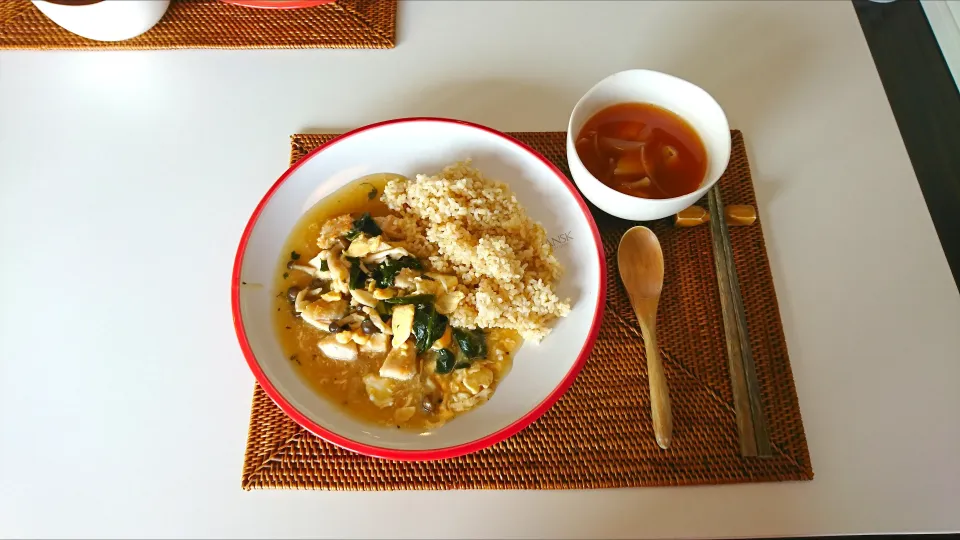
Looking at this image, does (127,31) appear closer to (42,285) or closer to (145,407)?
(42,285)

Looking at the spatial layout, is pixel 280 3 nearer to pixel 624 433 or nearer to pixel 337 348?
pixel 337 348

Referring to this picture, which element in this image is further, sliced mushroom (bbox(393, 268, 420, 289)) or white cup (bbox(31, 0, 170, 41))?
white cup (bbox(31, 0, 170, 41))

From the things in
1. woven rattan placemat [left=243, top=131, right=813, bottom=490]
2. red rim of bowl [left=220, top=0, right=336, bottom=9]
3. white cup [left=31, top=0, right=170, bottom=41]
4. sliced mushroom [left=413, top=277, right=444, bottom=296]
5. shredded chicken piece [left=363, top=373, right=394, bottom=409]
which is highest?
white cup [left=31, top=0, right=170, bottom=41]

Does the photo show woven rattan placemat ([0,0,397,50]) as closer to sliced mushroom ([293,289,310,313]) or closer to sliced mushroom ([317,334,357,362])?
sliced mushroom ([293,289,310,313])

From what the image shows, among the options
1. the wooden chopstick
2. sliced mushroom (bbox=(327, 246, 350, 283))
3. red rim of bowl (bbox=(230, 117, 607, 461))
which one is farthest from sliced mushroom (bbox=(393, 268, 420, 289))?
the wooden chopstick

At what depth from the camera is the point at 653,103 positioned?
130 centimetres

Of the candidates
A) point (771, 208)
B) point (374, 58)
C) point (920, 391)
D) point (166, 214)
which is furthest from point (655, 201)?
point (166, 214)

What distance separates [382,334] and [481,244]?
0.28 m

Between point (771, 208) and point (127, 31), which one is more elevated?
point (127, 31)

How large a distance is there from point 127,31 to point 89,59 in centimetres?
17

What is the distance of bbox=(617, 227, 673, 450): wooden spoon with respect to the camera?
1151 mm

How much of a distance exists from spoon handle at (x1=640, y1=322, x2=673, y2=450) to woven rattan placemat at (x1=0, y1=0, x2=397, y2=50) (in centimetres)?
106

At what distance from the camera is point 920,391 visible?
47.7 inches

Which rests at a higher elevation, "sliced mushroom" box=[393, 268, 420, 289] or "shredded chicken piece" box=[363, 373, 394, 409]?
"sliced mushroom" box=[393, 268, 420, 289]
